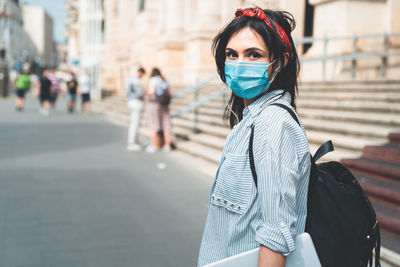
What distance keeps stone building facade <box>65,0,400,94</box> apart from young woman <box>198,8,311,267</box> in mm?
356

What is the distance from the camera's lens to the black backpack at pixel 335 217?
1465 millimetres

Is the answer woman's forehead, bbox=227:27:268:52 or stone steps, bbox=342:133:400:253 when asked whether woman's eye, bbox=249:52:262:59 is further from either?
stone steps, bbox=342:133:400:253

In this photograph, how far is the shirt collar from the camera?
1.52m

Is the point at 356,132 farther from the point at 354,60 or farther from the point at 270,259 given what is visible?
the point at 270,259

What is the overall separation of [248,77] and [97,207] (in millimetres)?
4164

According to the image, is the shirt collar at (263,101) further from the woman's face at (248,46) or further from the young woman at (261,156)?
the woman's face at (248,46)

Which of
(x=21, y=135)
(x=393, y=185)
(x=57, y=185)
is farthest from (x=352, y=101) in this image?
(x=21, y=135)

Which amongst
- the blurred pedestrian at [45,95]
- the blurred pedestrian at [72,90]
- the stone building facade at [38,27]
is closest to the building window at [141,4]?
the blurred pedestrian at [72,90]

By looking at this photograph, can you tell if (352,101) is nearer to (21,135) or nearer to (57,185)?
(57,185)

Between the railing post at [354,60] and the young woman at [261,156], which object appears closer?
the young woman at [261,156]

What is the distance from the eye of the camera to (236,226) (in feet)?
4.96

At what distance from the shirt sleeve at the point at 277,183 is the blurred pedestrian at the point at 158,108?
7.89 meters

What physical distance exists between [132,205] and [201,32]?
1120cm

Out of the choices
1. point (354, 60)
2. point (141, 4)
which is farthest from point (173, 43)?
point (354, 60)
